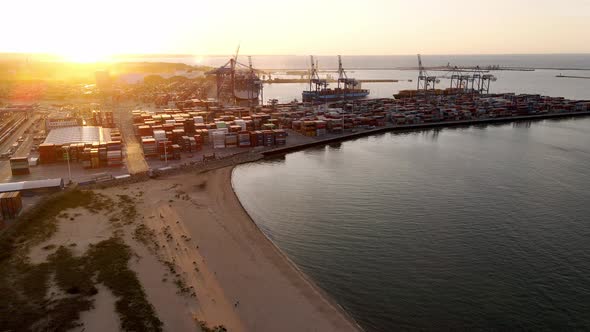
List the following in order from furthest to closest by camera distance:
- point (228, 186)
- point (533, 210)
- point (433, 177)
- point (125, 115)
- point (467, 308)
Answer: point (125, 115), point (433, 177), point (228, 186), point (533, 210), point (467, 308)

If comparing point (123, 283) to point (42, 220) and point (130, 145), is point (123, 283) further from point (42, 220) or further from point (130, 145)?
point (130, 145)

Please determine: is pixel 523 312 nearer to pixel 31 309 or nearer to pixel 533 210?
pixel 533 210

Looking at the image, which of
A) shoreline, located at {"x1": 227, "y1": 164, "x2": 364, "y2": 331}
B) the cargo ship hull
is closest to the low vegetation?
shoreline, located at {"x1": 227, "y1": 164, "x2": 364, "y2": 331}

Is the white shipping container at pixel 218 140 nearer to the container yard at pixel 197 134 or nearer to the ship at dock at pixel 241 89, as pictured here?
the container yard at pixel 197 134

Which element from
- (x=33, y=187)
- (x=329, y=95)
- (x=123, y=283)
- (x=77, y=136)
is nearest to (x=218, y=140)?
(x=77, y=136)

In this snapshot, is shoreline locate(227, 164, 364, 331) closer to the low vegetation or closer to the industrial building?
the low vegetation

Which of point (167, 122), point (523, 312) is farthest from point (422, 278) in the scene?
point (167, 122)
